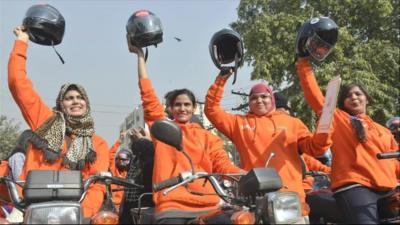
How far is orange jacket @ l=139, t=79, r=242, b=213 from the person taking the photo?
11.2ft

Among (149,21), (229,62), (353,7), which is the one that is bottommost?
(229,62)

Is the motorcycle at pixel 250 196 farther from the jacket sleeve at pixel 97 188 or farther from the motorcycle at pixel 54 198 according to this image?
the jacket sleeve at pixel 97 188

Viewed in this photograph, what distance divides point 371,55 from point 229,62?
12.9 meters

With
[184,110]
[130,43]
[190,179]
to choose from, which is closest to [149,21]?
[130,43]

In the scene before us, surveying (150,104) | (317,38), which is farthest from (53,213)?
(317,38)

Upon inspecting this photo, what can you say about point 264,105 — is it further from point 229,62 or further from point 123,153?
point 123,153

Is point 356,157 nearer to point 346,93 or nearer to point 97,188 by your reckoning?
point 346,93

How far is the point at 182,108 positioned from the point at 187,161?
0.54 metres

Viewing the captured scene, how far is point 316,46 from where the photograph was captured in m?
4.36

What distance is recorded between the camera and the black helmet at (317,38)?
4.33 metres

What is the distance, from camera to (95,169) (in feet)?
12.5

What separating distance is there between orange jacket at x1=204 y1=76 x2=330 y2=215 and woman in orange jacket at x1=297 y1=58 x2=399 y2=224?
9.8 inches

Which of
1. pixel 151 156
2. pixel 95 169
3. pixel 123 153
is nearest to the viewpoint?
pixel 95 169

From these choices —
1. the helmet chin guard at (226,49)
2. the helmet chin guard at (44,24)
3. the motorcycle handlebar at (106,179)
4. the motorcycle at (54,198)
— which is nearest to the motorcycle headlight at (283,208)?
the motorcycle at (54,198)
